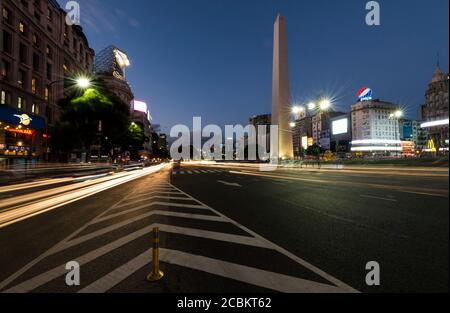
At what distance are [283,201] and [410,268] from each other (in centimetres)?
648

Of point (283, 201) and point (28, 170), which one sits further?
point (28, 170)

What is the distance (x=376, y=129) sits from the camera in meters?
138

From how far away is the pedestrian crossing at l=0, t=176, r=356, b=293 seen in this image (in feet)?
12.2

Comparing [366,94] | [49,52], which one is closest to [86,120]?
[49,52]

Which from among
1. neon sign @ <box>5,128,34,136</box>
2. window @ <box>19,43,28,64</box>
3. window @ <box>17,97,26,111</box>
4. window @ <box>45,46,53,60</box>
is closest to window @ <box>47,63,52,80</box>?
window @ <box>45,46,53,60</box>

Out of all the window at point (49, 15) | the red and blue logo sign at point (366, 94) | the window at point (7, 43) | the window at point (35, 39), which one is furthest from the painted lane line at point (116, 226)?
the red and blue logo sign at point (366, 94)

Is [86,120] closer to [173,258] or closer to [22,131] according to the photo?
[22,131]

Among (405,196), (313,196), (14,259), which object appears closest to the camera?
(14,259)

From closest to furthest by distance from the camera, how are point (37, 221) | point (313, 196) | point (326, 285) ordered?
1. point (326, 285)
2. point (37, 221)
3. point (313, 196)

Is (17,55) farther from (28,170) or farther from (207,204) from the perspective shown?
(207,204)

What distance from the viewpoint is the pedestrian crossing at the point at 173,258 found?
3721 millimetres

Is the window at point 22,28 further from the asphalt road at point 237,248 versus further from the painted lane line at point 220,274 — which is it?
the painted lane line at point 220,274

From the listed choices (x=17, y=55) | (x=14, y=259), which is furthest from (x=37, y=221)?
(x=17, y=55)
